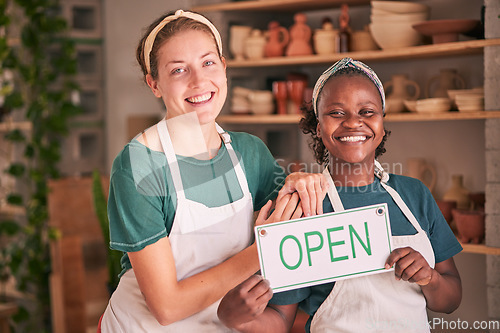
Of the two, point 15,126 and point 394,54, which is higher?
point 394,54

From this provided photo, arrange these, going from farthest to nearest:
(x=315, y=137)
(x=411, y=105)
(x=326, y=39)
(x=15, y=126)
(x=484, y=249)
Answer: (x=15, y=126) → (x=326, y=39) → (x=411, y=105) → (x=484, y=249) → (x=315, y=137)

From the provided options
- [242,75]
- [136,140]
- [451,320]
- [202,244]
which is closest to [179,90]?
[136,140]

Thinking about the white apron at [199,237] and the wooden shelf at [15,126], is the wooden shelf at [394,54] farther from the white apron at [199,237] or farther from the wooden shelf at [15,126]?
the white apron at [199,237]

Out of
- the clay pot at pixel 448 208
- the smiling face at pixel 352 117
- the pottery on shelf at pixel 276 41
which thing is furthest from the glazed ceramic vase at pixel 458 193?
the smiling face at pixel 352 117

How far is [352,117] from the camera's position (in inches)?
35.2

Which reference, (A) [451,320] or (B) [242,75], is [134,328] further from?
(B) [242,75]

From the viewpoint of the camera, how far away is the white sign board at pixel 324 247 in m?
0.84

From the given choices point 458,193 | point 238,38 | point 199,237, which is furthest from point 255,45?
point 199,237

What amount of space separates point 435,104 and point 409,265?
1.48m

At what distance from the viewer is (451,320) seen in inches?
38.2

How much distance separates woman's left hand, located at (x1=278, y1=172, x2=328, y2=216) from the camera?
0.88 m

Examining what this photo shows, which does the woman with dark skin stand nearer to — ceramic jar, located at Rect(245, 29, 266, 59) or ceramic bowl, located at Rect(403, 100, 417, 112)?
ceramic bowl, located at Rect(403, 100, 417, 112)

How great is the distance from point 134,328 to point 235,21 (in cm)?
203

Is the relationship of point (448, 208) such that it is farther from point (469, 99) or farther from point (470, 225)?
point (469, 99)
